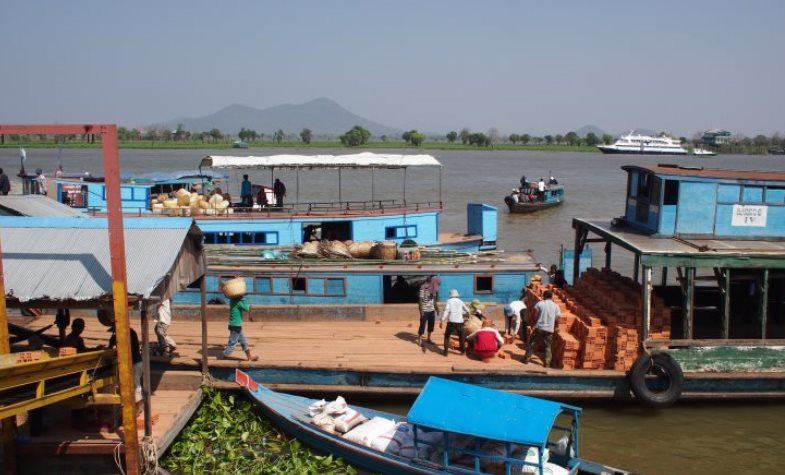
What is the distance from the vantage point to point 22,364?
841 centimetres

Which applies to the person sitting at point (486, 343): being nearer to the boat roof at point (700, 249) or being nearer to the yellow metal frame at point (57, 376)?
the boat roof at point (700, 249)

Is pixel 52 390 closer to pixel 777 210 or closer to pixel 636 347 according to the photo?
pixel 636 347

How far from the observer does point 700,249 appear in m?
12.8

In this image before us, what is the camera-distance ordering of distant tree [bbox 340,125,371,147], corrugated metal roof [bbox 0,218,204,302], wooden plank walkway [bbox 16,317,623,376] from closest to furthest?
corrugated metal roof [bbox 0,218,204,302]
wooden plank walkway [bbox 16,317,623,376]
distant tree [bbox 340,125,371,147]

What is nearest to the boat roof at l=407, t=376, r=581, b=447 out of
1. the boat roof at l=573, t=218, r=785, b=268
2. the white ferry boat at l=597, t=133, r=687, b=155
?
the boat roof at l=573, t=218, r=785, b=268

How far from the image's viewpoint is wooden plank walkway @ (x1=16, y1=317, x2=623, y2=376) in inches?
496

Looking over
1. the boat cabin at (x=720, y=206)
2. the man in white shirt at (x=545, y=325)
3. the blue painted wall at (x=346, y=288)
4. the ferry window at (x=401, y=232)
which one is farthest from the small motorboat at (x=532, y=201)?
the man in white shirt at (x=545, y=325)

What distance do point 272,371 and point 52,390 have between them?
4.22 meters

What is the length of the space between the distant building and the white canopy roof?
596ft

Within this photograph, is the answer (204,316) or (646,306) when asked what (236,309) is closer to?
(204,316)

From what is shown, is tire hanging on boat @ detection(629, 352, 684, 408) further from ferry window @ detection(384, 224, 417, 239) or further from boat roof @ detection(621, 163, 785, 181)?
ferry window @ detection(384, 224, 417, 239)

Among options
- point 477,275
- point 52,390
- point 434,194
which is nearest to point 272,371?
point 52,390

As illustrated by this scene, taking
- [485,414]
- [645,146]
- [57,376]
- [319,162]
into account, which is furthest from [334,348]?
[645,146]

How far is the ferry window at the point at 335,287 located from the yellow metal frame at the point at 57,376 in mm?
7223
